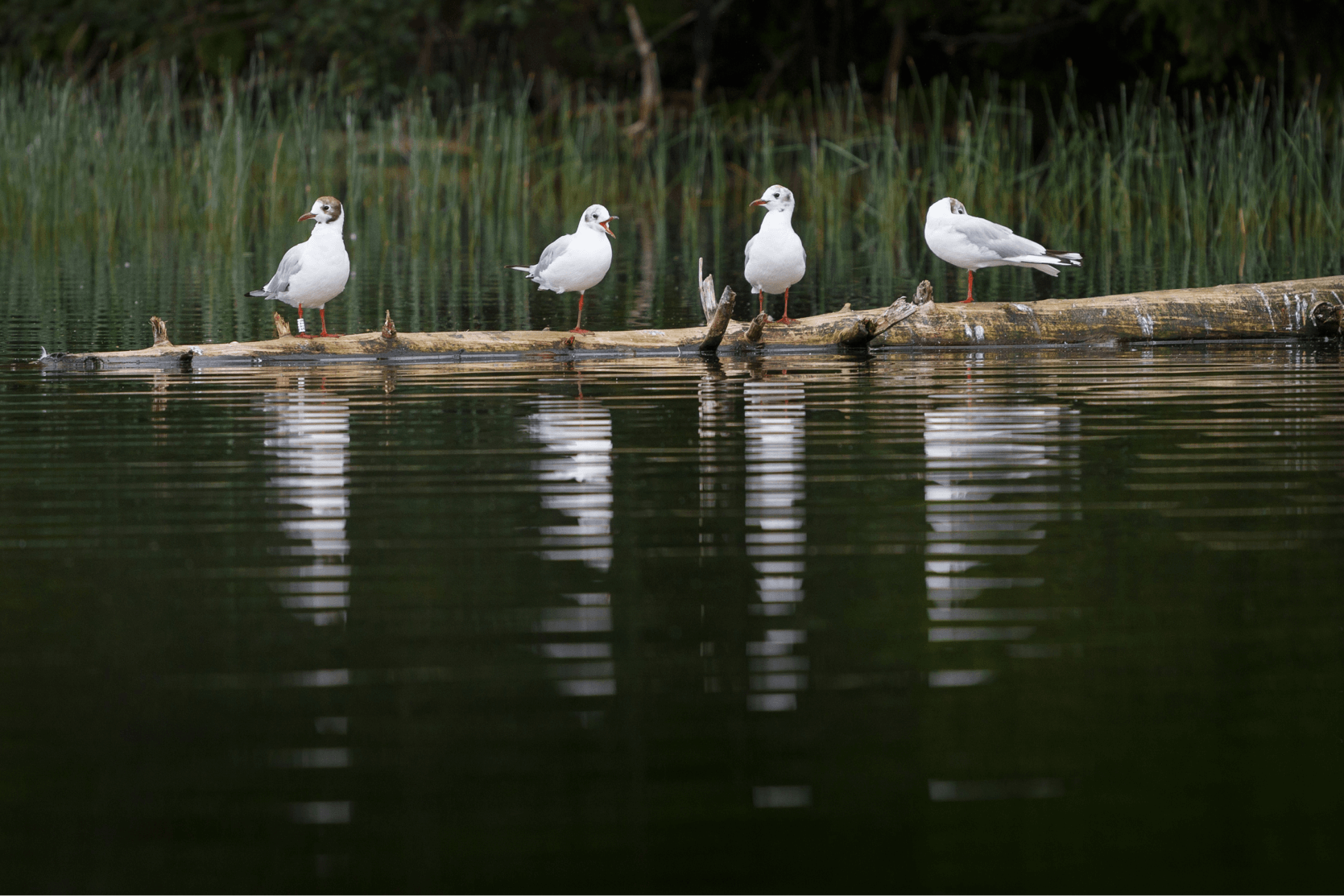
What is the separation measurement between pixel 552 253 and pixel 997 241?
2.61 metres

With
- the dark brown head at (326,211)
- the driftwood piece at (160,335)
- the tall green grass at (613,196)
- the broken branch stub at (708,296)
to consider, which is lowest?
the driftwood piece at (160,335)

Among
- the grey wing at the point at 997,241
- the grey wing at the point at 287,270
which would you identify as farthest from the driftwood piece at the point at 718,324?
the grey wing at the point at 287,270

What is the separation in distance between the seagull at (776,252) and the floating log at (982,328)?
11.6 inches

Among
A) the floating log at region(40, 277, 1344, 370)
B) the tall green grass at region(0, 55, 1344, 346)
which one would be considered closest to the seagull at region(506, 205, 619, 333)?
the floating log at region(40, 277, 1344, 370)

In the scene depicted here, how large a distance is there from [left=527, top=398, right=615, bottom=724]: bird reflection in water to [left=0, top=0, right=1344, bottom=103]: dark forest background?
64.9ft

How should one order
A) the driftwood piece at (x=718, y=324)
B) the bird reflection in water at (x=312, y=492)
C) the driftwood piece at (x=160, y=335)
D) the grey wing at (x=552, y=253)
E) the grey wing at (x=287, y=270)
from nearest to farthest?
the bird reflection in water at (x=312, y=492), the driftwood piece at (x=160, y=335), the driftwood piece at (x=718, y=324), the grey wing at (x=287, y=270), the grey wing at (x=552, y=253)

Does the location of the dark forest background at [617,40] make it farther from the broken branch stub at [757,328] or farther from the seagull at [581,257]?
the broken branch stub at [757,328]

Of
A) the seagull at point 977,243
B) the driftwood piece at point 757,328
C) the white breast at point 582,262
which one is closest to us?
the driftwood piece at point 757,328

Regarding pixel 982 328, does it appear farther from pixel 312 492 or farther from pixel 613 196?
pixel 613 196

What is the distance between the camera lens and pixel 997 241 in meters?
10.2

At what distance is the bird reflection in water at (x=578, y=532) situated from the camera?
361 cm

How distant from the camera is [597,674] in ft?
11.7

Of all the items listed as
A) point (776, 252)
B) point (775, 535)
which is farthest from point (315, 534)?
point (776, 252)

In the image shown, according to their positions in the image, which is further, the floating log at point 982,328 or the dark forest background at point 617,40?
the dark forest background at point 617,40
